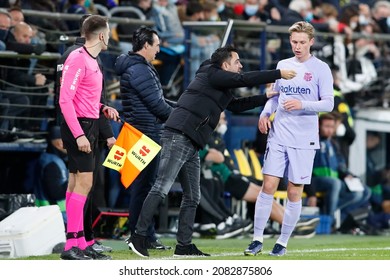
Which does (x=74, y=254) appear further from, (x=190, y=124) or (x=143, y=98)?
(x=143, y=98)

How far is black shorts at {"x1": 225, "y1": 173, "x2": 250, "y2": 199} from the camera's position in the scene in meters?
16.0

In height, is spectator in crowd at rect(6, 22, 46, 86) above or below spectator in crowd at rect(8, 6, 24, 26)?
below

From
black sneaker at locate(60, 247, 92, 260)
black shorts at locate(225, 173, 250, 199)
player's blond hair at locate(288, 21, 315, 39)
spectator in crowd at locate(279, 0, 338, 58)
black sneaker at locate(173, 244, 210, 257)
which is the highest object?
player's blond hair at locate(288, 21, 315, 39)

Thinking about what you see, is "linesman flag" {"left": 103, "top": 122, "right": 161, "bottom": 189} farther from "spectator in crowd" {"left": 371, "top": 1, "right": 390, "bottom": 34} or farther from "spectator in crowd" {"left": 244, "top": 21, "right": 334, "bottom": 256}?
"spectator in crowd" {"left": 371, "top": 1, "right": 390, "bottom": 34}

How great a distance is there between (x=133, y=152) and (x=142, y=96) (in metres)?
0.72

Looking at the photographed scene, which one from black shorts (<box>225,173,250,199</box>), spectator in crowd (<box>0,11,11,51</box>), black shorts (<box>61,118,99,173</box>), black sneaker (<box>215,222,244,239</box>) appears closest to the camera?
black shorts (<box>61,118,99,173</box>)

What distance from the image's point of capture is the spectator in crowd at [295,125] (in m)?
11.6

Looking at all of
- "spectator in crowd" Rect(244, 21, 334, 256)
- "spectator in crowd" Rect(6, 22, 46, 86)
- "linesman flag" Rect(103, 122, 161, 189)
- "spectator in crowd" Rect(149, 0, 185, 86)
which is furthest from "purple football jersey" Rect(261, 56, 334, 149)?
"spectator in crowd" Rect(149, 0, 185, 86)

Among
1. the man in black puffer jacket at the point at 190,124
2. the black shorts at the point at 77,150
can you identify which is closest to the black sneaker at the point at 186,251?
the man in black puffer jacket at the point at 190,124

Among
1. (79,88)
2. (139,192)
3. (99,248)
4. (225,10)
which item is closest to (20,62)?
(139,192)

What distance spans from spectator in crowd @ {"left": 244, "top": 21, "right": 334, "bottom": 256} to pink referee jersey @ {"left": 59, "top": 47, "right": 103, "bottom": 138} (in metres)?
1.54

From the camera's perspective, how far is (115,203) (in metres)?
15.7
